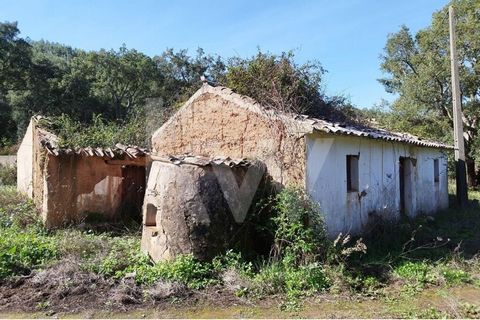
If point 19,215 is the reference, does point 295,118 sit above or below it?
above

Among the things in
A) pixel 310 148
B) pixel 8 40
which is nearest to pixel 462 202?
pixel 310 148

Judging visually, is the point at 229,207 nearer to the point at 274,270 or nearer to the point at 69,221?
the point at 274,270

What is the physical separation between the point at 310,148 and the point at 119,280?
4.41 meters

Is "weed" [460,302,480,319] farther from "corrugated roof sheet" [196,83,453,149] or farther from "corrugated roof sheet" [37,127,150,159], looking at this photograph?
"corrugated roof sheet" [37,127,150,159]

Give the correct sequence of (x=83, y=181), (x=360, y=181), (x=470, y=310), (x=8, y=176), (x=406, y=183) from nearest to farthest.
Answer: (x=470, y=310) → (x=360, y=181) → (x=83, y=181) → (x=406, y=183) → (x=8, y=176)

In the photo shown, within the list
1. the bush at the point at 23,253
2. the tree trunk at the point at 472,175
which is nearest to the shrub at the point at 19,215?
the bush at the point at 23,253

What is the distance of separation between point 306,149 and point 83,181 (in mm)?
6418

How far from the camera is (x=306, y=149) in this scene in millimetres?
8336

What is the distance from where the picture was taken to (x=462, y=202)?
15.9m

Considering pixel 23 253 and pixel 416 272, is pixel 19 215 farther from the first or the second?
pixel 416 272

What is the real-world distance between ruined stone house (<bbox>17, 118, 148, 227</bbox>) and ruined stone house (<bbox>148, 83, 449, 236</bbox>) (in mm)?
1427

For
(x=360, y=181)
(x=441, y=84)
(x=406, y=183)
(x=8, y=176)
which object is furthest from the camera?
(x=441, y=84)

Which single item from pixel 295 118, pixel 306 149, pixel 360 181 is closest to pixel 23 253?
pixel 306 149

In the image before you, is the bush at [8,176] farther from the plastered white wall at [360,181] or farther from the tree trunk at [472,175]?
the tree trunk at [472,175]
